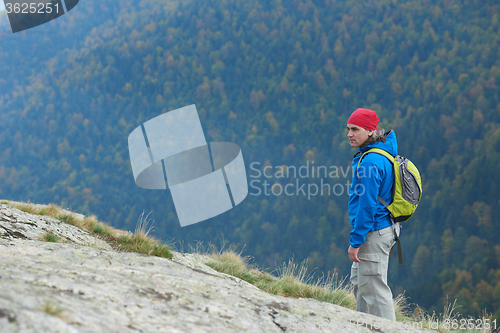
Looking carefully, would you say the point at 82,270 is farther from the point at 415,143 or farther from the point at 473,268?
the point at 415,143

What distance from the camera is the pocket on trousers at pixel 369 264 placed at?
10.2 ft

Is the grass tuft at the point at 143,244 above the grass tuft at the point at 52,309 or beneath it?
beneath

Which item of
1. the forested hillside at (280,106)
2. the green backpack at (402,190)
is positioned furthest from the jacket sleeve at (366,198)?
the forested hillside at (280,106)

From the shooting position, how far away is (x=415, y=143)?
106125 mm

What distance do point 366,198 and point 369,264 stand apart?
1.73ft

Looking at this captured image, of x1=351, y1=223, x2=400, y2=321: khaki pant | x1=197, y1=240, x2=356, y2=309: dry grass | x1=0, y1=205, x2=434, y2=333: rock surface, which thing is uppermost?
x1=0, y1=205, x2=434, y2=333: rock surface

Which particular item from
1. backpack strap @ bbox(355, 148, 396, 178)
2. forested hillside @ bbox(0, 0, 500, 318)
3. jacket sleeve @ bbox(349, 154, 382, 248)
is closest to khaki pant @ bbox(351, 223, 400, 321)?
jacket sleeve @ bbox(349, 154, 382, 248)

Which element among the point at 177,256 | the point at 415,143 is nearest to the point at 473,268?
the point at 415,143

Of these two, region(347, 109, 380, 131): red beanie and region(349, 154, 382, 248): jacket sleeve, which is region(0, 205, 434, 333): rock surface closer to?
region(349, 154, 382, 248): jacket sleeve

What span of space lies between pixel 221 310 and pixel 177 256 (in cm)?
291

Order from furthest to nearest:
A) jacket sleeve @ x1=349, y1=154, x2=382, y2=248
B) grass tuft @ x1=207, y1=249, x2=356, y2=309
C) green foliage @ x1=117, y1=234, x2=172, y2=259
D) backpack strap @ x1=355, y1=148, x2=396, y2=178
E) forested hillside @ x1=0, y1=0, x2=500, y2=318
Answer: forested hillside @ x1=0, y1=0, x2=500, y2=318, green foliage @ x1=117, y1=234, x2=172, y2=259, grass tuft @ x1=207, y1=249, x2=356, y2=309, backpack strap @ x1=355, y1=148, x2=396, y2=178, jacket sleeve @ x1=349, y1=154, x2=382, y2=248

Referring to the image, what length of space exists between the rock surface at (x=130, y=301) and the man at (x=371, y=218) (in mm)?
419

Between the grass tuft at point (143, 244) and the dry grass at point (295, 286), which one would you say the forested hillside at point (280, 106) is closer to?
the dry grass at point (295, 286)

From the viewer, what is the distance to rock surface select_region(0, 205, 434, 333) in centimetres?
159
